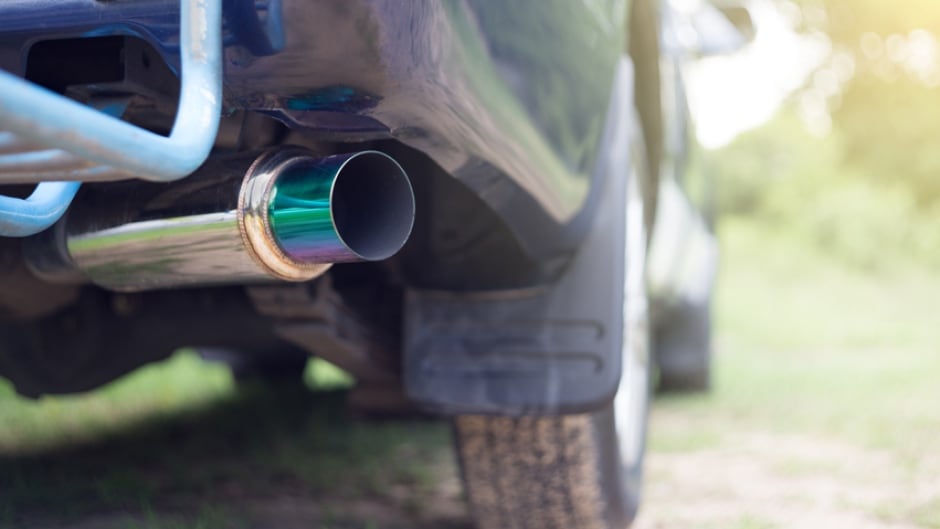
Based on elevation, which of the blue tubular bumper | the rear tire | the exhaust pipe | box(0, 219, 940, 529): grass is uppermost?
the blue tubular bumper

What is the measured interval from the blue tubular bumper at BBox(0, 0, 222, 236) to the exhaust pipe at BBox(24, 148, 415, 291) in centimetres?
13

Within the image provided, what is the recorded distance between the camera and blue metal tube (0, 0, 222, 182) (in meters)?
0.56

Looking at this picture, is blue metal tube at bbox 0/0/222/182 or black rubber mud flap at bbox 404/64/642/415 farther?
black rubber mud flap at bbox 404/64/642/415

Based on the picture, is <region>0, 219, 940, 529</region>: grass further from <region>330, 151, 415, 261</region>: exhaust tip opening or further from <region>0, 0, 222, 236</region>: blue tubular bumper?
<region>0, 0, 222, 236</region>: blue tubular bumper

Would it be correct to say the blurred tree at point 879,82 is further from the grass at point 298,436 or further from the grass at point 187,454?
the grass at point 187,454

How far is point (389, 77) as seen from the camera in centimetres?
77

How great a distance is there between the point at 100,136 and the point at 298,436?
1982mm

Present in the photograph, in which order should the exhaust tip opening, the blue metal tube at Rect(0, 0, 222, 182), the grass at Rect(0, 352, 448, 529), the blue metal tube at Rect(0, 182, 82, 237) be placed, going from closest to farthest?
1. the blue metal tube at Rect(0, 0, 222, 182)
2. the blue metal tube at Rect(0, 182, 82, 237)
3. the exhaust tip opening
4. the grass at Rect(0, 352, 448, 529)

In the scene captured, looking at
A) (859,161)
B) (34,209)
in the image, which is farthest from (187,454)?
(859,161)

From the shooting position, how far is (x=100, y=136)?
0.60 metres

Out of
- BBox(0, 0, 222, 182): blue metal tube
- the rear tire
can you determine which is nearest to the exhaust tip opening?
BBox(0, 0, 222, 182): blue metal tube

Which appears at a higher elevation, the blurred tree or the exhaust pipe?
the exhaust pipe

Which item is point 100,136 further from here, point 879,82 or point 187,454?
point 879,82

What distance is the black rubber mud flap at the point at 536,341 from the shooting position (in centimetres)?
133
